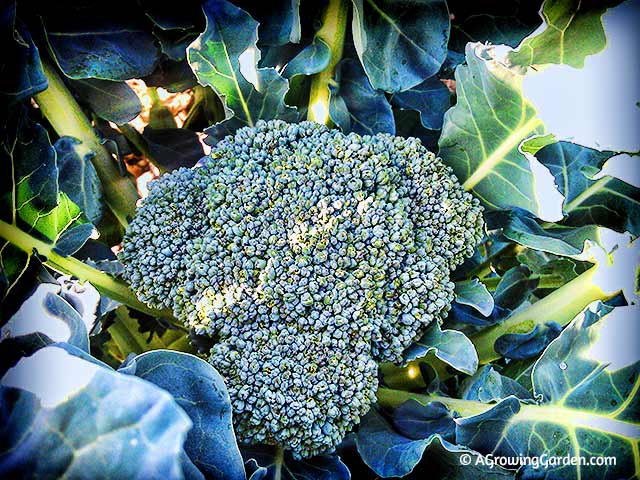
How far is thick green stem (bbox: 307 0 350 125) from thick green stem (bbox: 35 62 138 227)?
1.34 ft

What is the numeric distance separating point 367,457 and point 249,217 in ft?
1.51

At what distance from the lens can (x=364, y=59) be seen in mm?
1296

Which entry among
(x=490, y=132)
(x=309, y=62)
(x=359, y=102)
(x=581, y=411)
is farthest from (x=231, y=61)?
(x=581, y=411)

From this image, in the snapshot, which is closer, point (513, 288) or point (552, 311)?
point (552, 311)

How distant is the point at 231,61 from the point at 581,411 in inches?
33.7

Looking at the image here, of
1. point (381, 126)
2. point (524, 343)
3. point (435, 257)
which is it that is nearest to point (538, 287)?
point (524, 343)

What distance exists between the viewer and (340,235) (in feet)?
3.57

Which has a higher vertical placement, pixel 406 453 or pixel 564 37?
pixel 564 37

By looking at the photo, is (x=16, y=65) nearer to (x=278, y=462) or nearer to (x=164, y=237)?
(x=164, y=237)

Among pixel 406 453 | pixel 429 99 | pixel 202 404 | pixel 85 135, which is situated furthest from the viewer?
pixel 429 99

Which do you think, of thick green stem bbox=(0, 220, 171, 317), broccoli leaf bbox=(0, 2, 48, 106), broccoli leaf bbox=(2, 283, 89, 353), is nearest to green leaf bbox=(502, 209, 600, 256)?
thick green stem bbox=(0, 220, 171, 317)

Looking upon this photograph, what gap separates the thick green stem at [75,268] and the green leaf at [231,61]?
1.25 ft

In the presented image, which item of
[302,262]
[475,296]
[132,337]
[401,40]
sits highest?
[401,40]

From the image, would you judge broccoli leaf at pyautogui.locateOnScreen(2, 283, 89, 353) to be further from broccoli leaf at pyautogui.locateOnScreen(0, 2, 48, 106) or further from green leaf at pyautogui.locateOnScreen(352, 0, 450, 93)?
green leaf at pyautogui.locateOnScreen(352, 0, 450, 93)
